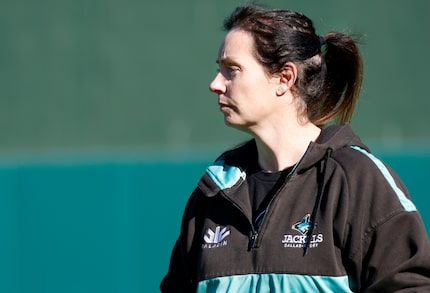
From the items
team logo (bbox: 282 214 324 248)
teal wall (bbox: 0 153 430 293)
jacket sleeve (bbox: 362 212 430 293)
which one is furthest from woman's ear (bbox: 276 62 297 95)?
teal wall (bbox: 0 153 430 293)

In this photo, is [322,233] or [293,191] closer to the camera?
[322,233]

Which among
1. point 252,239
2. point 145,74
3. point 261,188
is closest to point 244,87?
point 261,188

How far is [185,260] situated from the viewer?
3107mm

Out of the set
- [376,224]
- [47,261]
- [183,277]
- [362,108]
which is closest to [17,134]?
[47,261]

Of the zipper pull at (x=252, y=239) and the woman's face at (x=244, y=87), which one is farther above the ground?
the woman's face at (x=244, y=87)

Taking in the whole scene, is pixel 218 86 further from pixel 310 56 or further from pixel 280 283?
pixel 280 283

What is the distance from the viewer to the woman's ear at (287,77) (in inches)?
119

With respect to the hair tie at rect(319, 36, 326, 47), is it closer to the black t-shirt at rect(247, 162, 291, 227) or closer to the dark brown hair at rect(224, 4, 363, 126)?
the dark brown hair at rect(224, 4, 363, 126)

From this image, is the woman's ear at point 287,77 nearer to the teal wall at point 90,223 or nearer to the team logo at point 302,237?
the team logo at point 302,237

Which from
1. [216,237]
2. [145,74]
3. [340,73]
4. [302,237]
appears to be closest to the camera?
[302,237]

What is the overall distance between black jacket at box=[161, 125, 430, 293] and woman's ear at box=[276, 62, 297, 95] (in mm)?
181

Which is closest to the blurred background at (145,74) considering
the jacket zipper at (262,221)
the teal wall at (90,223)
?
the teal wall at (90,223)

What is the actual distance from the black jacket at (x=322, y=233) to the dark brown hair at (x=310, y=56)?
0.17 meters

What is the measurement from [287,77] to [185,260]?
2.18 feet
